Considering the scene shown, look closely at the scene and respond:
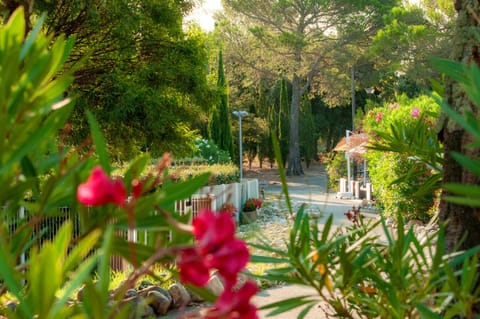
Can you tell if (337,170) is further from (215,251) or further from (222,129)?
(215,251)

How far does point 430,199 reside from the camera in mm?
9438

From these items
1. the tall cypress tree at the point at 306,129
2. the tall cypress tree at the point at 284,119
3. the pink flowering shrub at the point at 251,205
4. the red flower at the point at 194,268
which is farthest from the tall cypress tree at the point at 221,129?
the red flower at the point at 194,268

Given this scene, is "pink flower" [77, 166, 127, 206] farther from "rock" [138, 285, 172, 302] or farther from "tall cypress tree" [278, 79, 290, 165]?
"tall cypress tree" [278, 79, 290, 165]

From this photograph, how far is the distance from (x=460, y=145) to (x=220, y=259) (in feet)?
2.95

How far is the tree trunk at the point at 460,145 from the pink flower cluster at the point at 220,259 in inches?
30.8

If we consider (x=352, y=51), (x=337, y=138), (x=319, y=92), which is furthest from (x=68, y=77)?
(x=337, y=138)

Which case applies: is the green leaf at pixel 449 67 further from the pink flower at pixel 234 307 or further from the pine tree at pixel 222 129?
the pine tree at pixel 222 129

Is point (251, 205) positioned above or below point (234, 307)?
below

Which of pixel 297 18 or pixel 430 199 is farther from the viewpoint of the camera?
pixel 297 18

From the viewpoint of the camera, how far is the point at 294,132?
2955cm

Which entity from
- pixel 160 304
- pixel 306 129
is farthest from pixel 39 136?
pixel 306 129

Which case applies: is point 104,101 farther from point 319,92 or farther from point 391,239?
point 319,92

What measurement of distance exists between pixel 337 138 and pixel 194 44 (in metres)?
29.9

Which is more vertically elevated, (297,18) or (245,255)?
(297,18)
